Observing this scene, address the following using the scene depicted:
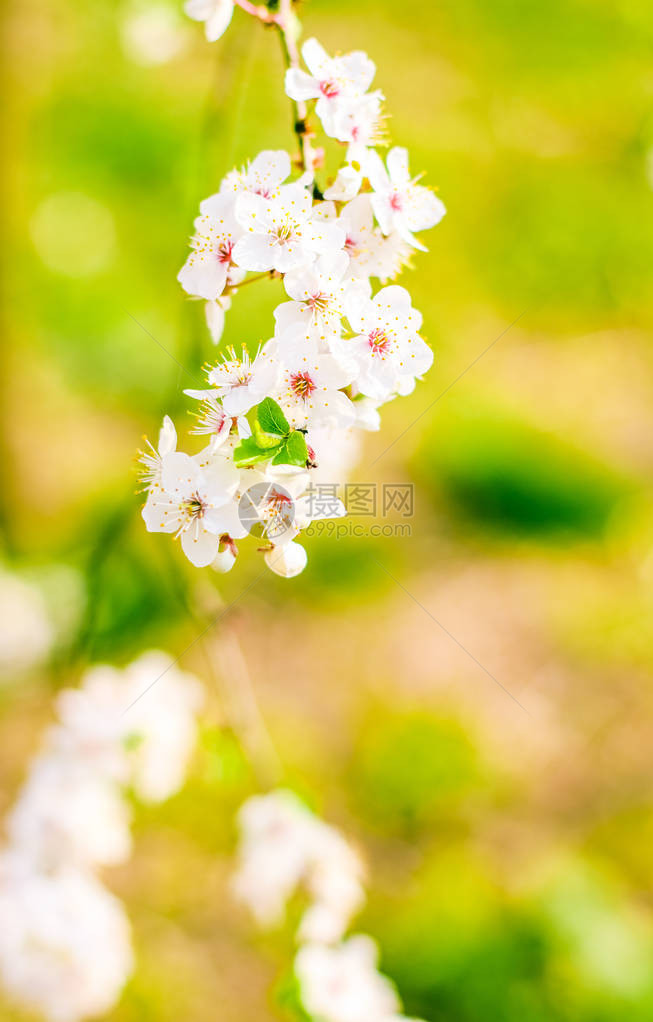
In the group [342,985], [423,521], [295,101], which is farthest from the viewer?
[423,521]

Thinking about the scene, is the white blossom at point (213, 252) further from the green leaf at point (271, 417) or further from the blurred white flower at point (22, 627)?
the blurred white flower at point (22, 627)

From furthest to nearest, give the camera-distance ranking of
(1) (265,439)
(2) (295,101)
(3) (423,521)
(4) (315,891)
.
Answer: (3) (423,521) → (4) (315,891) → (2) (295,101) → (1) (265,439)

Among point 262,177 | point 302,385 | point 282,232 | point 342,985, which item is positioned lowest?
point 342,985

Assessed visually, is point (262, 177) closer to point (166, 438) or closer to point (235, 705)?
point (166, 438)

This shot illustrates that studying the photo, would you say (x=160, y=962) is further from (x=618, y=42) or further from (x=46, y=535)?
(x=618, y=42)

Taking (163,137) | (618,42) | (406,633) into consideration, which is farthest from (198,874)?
(618,42)

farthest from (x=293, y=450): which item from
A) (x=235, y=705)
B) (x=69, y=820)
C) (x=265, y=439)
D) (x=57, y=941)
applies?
(x=57, y=941)
